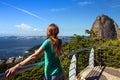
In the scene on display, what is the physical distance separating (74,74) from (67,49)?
28.7 feet

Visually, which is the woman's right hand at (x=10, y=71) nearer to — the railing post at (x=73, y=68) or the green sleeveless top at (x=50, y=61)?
the green sleeveless top at (x=50, y=61)

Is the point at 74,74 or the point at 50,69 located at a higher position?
the point at 50,69

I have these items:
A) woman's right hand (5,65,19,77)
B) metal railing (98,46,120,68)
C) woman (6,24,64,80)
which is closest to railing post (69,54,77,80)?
woman (6,24,64,80)

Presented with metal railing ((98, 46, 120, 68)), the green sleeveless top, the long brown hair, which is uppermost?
the long brown hair

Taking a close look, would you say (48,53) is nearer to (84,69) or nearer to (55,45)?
(55,45)

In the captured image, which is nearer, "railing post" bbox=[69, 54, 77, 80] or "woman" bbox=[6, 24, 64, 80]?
"woman" bbox=[6, 24, 64, 80]

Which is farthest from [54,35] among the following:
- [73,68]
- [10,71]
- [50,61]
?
[73,68]

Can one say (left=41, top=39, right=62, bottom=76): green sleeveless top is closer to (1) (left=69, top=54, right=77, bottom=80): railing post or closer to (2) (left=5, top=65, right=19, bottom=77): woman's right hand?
(2) (left=5, top=65, right=19, bottom=77): woman's right hand

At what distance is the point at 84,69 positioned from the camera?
9.84 meters

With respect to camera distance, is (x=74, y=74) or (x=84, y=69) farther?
(x=84, y=69)

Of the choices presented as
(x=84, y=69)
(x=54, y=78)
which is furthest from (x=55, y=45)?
(x=84, y=69)

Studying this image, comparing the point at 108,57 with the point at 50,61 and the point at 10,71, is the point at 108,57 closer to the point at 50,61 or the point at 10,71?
the point at 50,61

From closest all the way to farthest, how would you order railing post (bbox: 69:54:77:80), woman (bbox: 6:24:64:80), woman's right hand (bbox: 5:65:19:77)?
woman's right hand (bbox: 5:65:19:77) < woman (bbox: 6:24:64:80) < railing post (bbox: 69:54:77:80)

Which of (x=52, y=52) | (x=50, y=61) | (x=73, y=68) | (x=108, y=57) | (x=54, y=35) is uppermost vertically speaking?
(x=54, y=35)
